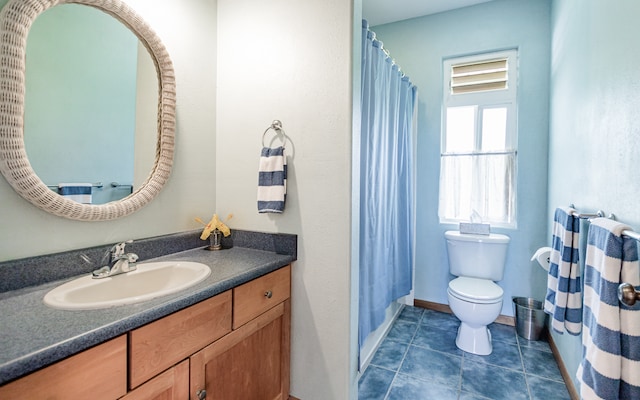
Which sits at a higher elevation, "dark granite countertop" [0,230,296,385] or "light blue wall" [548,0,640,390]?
"light blue wall" [548,0,640,390]

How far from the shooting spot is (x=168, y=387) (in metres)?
0.91

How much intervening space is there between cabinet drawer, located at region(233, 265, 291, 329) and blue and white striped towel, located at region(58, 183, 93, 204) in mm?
709

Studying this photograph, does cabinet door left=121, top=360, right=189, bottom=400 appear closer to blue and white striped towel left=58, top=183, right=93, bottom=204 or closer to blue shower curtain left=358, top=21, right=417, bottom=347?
blue and white striped towel left=58, top=183, right=93, bottom=204

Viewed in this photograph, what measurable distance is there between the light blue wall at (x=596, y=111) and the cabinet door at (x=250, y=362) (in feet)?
4.74

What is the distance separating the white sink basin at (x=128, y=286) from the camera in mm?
884

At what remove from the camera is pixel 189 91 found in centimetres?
159

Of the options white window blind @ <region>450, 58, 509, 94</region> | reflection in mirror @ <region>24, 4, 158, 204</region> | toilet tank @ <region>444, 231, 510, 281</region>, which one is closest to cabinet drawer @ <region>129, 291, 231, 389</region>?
reflection in mirror @ <region>24, 4, 158, 204</region>

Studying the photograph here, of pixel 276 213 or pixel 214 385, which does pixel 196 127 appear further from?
pixel 214 385

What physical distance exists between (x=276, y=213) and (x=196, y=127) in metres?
0.66

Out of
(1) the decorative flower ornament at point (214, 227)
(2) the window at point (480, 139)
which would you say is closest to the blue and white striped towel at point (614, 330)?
(1) the decorative flower ornament at point (214, 227)

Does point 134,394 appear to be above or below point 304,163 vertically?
below

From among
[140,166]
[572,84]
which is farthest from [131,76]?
[572,84]

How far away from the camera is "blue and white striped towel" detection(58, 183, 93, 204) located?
44.2 inches

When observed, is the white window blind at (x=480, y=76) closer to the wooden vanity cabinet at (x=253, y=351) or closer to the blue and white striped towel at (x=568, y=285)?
the blue and white striped towel at (x=568, y=285)
